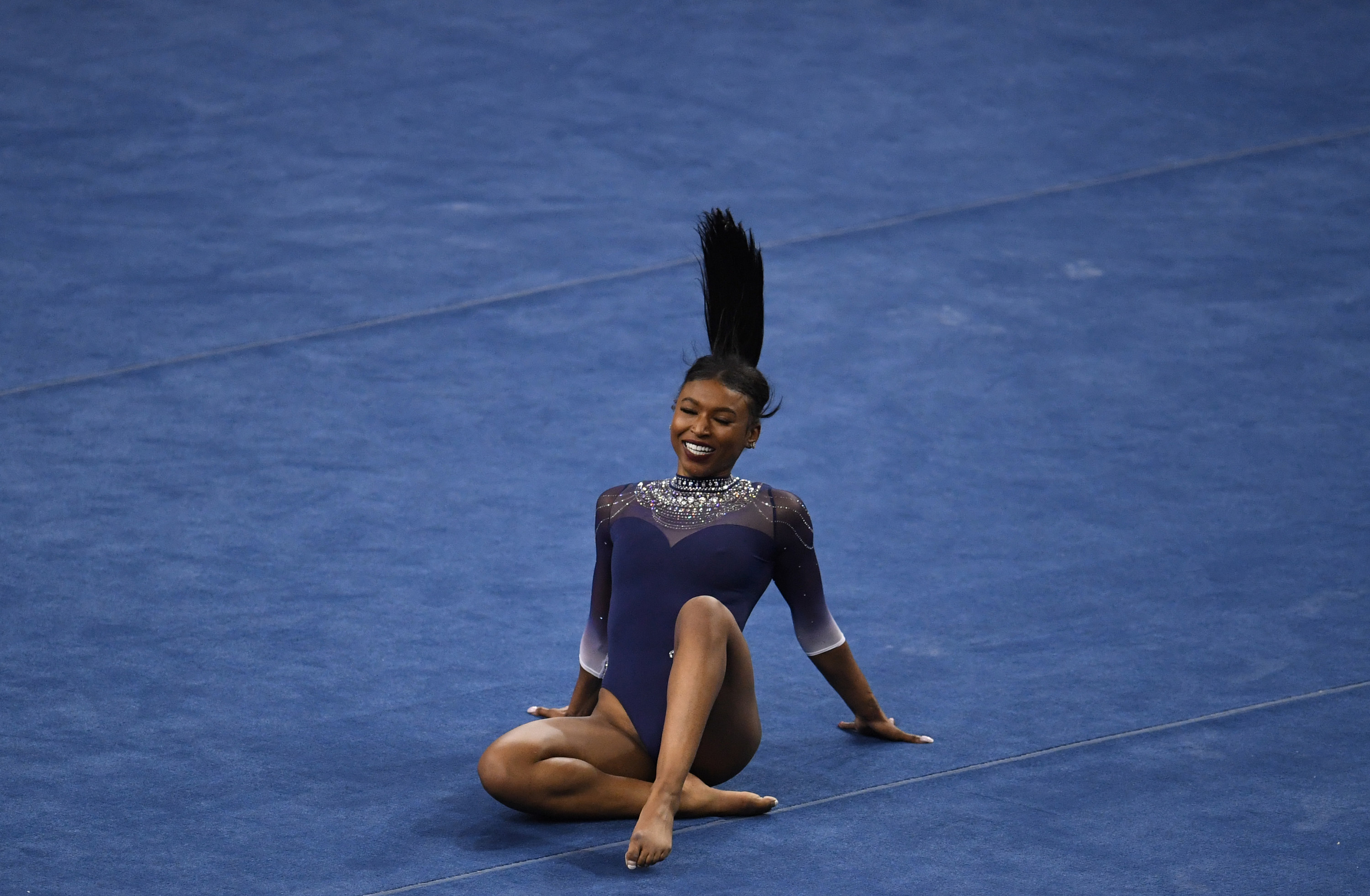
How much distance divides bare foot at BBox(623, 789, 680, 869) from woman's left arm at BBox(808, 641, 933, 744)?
47 centimetres

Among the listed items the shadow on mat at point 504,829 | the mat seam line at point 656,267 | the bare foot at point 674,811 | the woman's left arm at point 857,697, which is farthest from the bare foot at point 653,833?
the mat seam line at point 656,267

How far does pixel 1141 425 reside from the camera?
4.86 metres

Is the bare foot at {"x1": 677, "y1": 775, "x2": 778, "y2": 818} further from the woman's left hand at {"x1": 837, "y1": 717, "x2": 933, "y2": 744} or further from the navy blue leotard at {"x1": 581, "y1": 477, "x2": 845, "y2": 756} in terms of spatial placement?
the woman's left hand at {"x1": 837, "y1": 717, "x2": 933, "y2": 744}

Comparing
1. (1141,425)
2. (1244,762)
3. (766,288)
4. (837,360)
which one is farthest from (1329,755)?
(766,288)

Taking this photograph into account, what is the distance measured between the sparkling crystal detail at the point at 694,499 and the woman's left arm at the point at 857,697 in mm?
333

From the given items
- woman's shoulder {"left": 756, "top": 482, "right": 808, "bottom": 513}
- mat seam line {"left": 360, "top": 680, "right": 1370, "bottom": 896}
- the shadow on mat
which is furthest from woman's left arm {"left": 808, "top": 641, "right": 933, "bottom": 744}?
the shadow on mat

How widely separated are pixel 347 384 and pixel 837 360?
1.44m

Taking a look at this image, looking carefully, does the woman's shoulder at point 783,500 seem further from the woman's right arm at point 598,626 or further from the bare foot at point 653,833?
the bare foot at point 653,833

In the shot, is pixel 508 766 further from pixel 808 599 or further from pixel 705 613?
pixel 808 599

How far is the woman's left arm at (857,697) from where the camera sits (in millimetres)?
3404

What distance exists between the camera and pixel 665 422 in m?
4.96

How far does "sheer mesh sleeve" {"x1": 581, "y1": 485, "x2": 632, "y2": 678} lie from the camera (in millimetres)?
3428

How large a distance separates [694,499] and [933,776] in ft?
2.29

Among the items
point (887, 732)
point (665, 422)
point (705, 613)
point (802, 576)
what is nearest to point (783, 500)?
point (802, 576)
